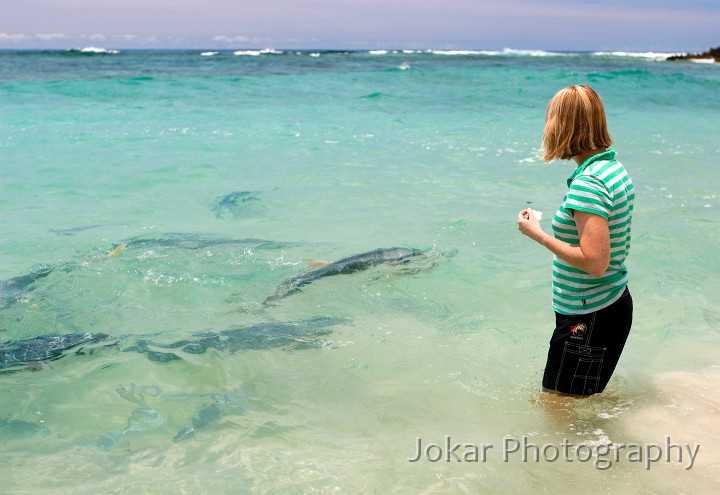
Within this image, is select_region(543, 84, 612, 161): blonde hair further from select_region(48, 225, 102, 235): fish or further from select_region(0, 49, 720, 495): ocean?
select_region(48, 225, 102, 235): fish

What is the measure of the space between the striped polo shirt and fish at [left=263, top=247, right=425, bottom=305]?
3.01 meters

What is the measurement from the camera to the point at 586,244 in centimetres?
295

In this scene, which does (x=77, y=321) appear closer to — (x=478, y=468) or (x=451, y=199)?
(x=478, y=468)

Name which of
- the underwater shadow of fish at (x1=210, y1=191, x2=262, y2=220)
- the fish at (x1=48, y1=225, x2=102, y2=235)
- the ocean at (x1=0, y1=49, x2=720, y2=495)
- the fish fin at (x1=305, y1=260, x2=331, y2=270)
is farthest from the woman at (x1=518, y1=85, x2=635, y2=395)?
the fish at (x1=48, y1=225, x2=102, y2=235)

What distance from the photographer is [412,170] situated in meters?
11.8

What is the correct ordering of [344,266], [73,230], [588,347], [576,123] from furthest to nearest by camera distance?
[73,230], [344,266], [588,347], [576,123]

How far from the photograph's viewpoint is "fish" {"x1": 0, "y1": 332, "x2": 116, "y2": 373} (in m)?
4.31

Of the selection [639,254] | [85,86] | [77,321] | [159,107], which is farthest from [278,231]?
[85,86]

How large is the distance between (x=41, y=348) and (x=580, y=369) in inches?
128

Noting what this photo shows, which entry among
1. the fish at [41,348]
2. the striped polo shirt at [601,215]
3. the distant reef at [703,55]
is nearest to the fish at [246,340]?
the fish at [41,348]

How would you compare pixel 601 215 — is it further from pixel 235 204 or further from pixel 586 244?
pixel 235 204

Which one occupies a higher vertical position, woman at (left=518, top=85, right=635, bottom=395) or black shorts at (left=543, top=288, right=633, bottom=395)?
woman at (left=518, top=85, right=635, bottom=395)

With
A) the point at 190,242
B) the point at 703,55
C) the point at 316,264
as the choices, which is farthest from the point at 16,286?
the point at 703,55

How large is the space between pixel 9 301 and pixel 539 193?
7048mm
